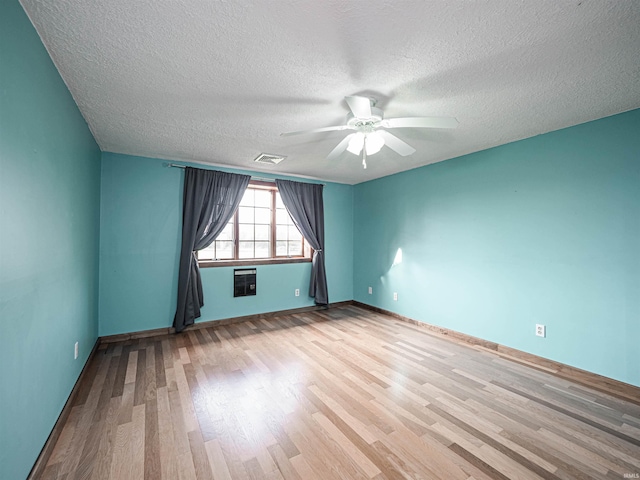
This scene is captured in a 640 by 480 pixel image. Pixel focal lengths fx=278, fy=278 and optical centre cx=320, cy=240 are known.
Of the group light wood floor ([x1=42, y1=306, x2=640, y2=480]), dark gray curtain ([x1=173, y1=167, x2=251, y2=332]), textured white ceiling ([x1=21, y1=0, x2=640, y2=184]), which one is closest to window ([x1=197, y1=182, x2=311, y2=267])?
dark gray curtain ([x1=173, y1=167, x2=251, y2=332])

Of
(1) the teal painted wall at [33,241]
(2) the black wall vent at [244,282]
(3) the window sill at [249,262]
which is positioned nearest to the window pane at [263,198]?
(3) the window sill at [249,262]

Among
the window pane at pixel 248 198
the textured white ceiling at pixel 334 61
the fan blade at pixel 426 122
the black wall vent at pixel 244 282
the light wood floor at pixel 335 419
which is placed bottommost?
the light wood floor at pixel 335 419

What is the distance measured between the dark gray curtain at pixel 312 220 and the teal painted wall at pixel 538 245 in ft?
4.35

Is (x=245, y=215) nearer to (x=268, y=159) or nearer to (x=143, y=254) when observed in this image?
(x=268, y=159)

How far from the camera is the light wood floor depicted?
153 cm

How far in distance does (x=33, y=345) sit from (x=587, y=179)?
4200 mm

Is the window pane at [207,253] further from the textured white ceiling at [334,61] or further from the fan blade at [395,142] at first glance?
the fan blade at [395,142]

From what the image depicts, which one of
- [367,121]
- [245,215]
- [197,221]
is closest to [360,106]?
[367,121]

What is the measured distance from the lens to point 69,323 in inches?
82.6

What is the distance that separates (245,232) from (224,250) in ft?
1.36

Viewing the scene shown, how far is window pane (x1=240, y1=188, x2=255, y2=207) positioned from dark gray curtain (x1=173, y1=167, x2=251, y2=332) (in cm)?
29

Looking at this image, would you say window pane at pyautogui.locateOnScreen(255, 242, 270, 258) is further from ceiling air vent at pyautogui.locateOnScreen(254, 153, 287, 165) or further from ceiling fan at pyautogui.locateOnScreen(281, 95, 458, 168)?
ceiling fan at pyautogui.locateOnScreen(281, 95, 458, 168)

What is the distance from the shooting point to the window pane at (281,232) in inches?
181

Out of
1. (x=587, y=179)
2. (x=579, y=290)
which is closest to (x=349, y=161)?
(x=587, y=179)
